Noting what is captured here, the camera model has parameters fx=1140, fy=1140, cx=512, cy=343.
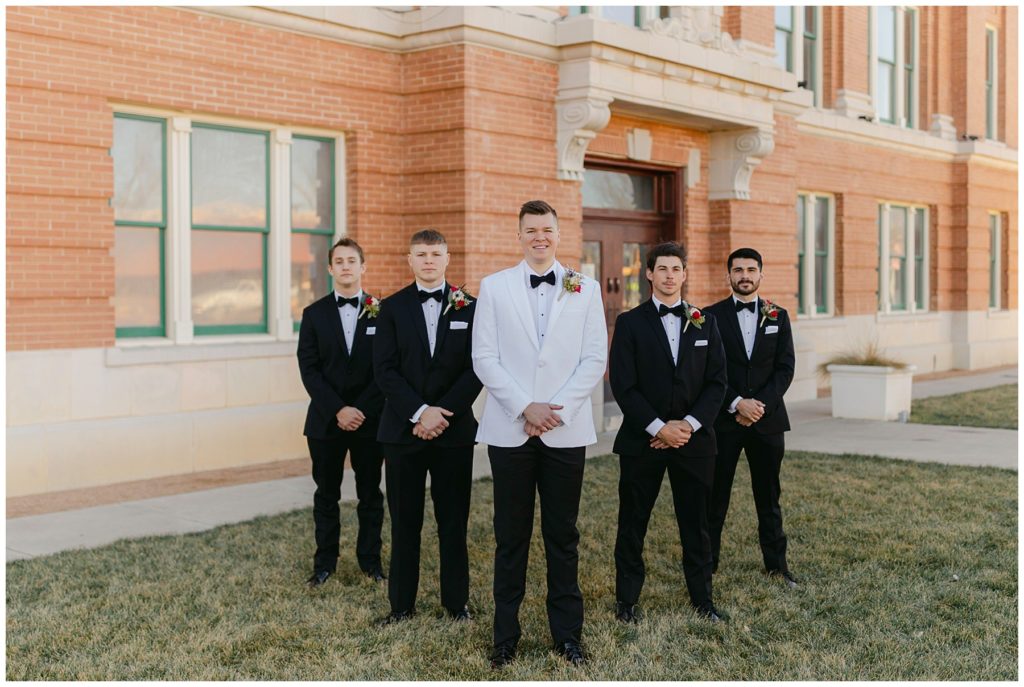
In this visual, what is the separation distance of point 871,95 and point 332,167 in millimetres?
12903

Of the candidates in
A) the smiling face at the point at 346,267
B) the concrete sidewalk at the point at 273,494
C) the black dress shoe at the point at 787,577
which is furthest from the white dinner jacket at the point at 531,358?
the concrete sidewalk at the point at 273,494

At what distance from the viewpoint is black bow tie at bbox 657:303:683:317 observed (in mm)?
6137

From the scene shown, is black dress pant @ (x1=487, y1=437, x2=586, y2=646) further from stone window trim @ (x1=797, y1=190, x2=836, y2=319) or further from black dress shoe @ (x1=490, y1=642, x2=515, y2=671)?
stone window trim @ (x1=797, y1=190, x2=836, y2=319)

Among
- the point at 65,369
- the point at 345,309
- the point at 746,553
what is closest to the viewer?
the point at 345,309

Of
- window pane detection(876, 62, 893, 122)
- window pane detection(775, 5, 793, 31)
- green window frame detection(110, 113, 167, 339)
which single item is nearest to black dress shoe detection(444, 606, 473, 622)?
green window frame detection(110, 113, 167, 339)

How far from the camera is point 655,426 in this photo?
6004 millimetres

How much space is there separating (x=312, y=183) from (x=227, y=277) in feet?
4.81

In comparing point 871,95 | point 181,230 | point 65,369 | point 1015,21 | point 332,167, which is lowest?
point 65,369

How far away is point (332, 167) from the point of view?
12.4 m

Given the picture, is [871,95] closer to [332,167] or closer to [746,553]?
[332,167]

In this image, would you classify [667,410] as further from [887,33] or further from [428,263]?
[887,33]

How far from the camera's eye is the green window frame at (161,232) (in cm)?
1076

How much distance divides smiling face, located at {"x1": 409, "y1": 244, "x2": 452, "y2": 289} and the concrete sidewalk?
3.39 meters

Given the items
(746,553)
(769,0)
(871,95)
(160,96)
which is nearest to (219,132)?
(160,96)
